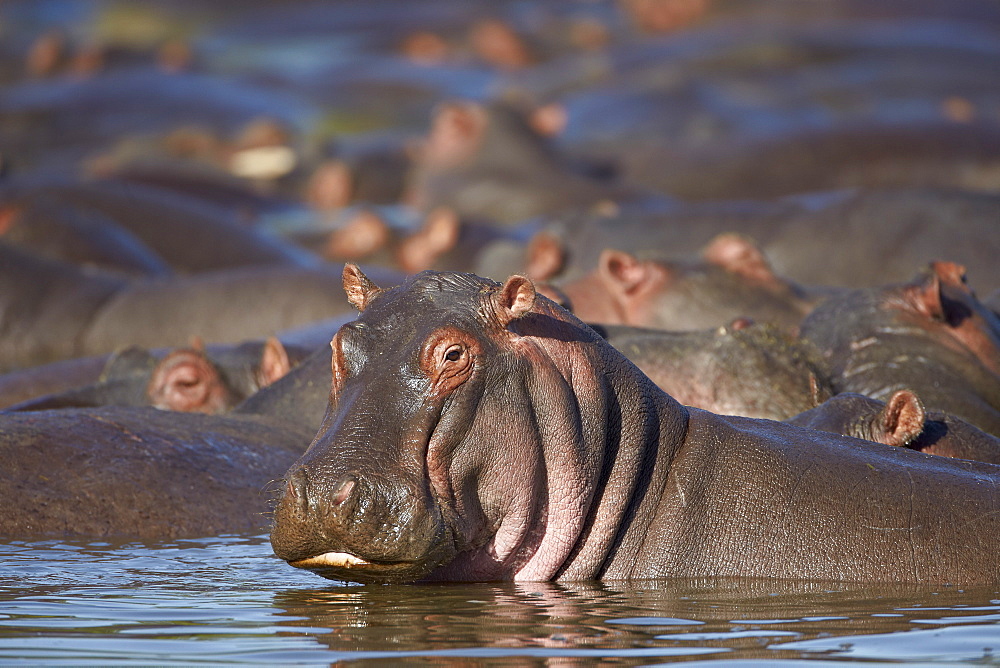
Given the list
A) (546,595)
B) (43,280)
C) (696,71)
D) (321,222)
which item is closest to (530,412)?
(546,595)

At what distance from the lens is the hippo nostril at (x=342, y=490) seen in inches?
153

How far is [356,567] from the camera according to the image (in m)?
A: 4.07

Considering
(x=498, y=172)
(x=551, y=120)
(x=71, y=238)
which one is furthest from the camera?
(x=551, y=120)

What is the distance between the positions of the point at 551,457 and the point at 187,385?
10.4 ft

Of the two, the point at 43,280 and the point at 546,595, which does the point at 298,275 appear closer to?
the point at 43,280

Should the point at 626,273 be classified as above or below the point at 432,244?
below

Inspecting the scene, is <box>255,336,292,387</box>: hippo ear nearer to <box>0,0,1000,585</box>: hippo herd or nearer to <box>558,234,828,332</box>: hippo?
<box>0,0,1000,585</box>: hippo herd

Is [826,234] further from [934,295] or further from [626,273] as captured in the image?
[934,295]

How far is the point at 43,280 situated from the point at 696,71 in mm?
11294

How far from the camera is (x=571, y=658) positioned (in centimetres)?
348

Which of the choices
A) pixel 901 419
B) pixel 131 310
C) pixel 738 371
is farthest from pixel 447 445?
pixel 131 310

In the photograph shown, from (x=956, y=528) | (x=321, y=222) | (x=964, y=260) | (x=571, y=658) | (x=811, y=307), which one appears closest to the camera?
(x=571, y=658)

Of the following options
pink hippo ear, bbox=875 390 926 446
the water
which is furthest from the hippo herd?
the water

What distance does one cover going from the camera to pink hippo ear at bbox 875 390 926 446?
16.9 feet
